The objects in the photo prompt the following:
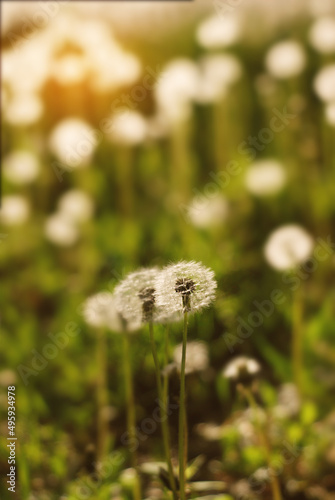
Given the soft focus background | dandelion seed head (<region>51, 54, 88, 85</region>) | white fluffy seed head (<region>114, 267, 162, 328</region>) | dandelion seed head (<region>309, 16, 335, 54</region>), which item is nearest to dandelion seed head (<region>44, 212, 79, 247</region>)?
the soft focus background


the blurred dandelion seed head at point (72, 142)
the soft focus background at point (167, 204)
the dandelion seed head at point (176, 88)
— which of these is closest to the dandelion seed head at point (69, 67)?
the soft focus background at point (167, 204)

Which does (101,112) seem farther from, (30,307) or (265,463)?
(265,463)

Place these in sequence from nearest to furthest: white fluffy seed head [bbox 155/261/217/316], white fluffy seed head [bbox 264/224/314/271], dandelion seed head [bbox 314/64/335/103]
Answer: white fluffy seed head [bbox 155/261/217/316] < white fluffy seed head [bbox 264/224/314/271] < dandelion seed head [bbox 314/64/335/103]

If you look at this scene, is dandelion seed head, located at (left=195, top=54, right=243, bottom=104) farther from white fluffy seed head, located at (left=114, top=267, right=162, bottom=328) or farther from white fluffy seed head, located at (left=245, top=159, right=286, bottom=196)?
white fluffy seed head, located at (left=114, top=267, right=162, bottom=328)

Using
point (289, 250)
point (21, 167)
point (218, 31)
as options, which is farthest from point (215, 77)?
point (289, 250)

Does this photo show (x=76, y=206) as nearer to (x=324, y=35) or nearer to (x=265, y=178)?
(x=265, y=178)

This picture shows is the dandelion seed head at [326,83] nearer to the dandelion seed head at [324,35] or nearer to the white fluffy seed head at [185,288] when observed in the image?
the dandelion seed head at [324,35]

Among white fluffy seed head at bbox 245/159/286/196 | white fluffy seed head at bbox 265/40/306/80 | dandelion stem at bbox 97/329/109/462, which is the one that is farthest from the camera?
white fluffy seed head at bbox 265/40/306/80
